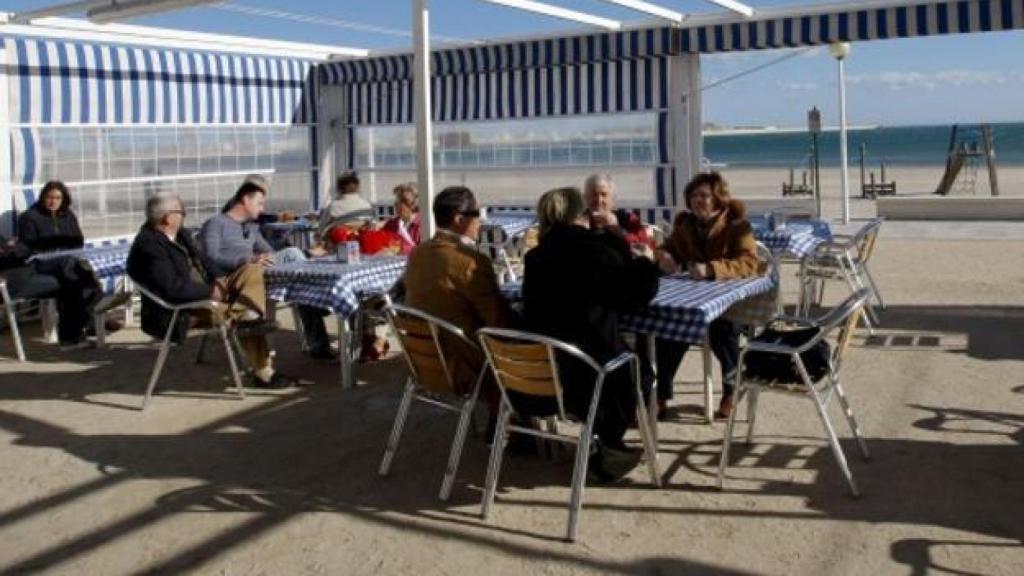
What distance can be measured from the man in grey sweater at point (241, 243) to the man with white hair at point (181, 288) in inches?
15.3

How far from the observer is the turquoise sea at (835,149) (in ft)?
156

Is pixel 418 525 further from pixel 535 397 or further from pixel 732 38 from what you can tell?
pixel 732 38

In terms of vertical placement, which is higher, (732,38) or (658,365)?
(732,38)

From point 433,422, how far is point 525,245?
3.25 m

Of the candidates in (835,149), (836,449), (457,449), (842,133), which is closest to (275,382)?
(457,449)

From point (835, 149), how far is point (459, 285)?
2290 inches

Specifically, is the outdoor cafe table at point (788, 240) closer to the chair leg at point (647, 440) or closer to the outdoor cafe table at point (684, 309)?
the outdoor cafe table at point (684, 309)

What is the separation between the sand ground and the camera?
129 inches

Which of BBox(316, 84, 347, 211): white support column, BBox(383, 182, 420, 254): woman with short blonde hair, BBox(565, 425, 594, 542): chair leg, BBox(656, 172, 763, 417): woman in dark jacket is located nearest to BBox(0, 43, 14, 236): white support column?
BBox(383, 182, 420, 254): woman with short blonde hair

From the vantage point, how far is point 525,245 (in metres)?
7.91

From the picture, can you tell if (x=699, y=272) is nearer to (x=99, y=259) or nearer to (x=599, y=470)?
(x=599, y=470)

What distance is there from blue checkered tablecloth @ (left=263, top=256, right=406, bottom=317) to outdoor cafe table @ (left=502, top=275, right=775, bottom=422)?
1.03 m

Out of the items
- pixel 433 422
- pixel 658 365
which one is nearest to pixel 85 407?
pixel 433 422

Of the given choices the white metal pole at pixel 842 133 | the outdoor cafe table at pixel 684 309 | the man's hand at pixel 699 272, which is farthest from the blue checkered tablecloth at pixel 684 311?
the white metal pole at pixel 842 133
